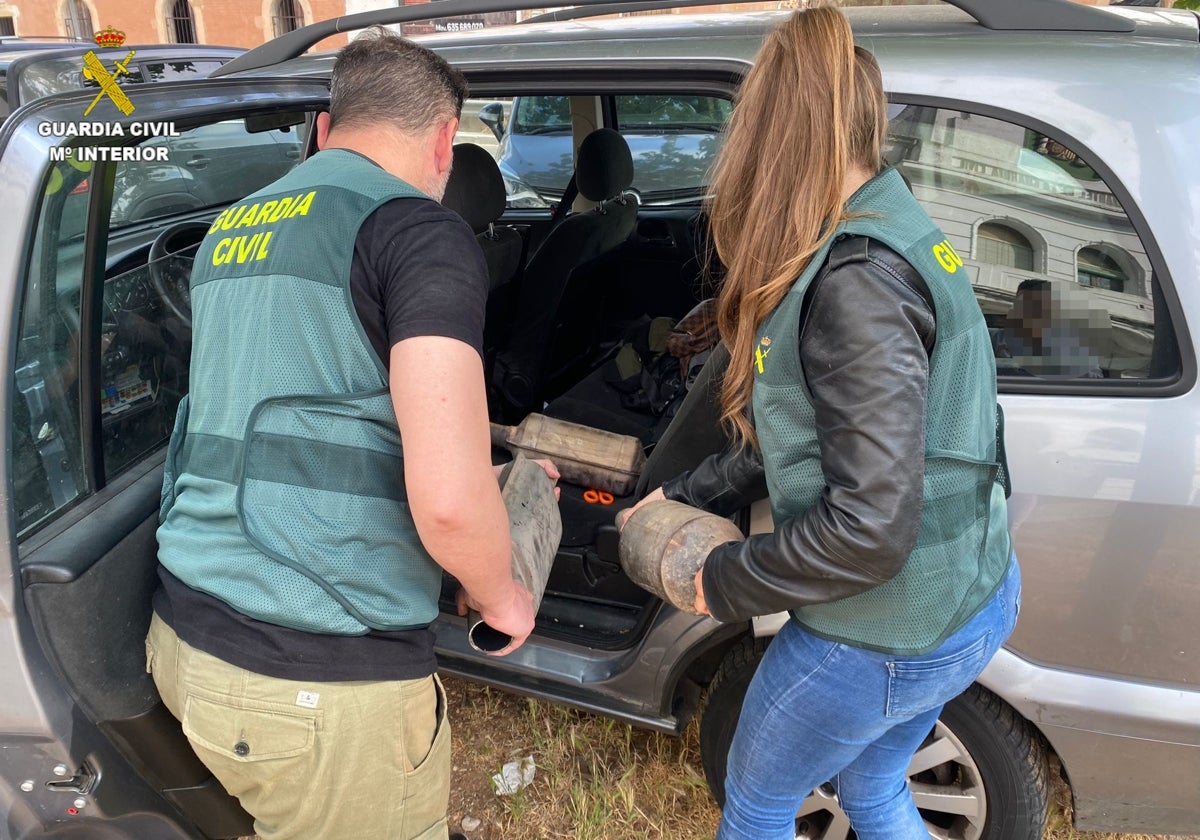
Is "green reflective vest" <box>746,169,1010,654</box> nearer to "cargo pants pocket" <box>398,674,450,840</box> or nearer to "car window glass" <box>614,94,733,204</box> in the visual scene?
"cargo pants pocket" <box>398,674,450,840</box>

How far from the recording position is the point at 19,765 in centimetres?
136

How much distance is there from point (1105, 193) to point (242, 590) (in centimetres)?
156

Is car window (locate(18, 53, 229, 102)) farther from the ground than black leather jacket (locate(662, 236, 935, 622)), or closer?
farther from the ground

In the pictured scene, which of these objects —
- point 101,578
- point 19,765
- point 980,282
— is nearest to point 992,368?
point 980,282

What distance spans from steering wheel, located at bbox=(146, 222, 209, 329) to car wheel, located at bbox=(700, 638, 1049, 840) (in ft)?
4.93

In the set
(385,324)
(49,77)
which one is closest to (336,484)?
(385,324)

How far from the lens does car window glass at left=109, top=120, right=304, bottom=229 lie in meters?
2.26

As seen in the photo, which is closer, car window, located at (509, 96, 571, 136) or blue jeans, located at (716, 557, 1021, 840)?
blue jeans, located at (716, 557, 1021, 840)

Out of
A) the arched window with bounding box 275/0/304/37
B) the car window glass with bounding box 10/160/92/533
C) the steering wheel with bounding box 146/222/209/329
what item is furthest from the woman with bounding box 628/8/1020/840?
the arched window with bounding box 275/0/304/37

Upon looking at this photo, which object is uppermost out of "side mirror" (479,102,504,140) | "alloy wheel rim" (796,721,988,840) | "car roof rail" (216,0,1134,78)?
"car roof rail" (216,0,1134,78)

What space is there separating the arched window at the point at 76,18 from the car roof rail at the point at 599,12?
23784 millimetres

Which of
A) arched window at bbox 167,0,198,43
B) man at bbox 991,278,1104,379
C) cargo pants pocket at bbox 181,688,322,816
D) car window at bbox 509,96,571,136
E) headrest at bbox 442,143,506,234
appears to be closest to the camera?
cargo pants pocket at bbox 181,688,322,816

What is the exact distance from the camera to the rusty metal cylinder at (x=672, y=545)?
1.42 meters

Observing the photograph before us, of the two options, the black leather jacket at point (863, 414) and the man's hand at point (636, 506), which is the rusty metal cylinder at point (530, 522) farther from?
the black leather jacket at point (863, 414)
